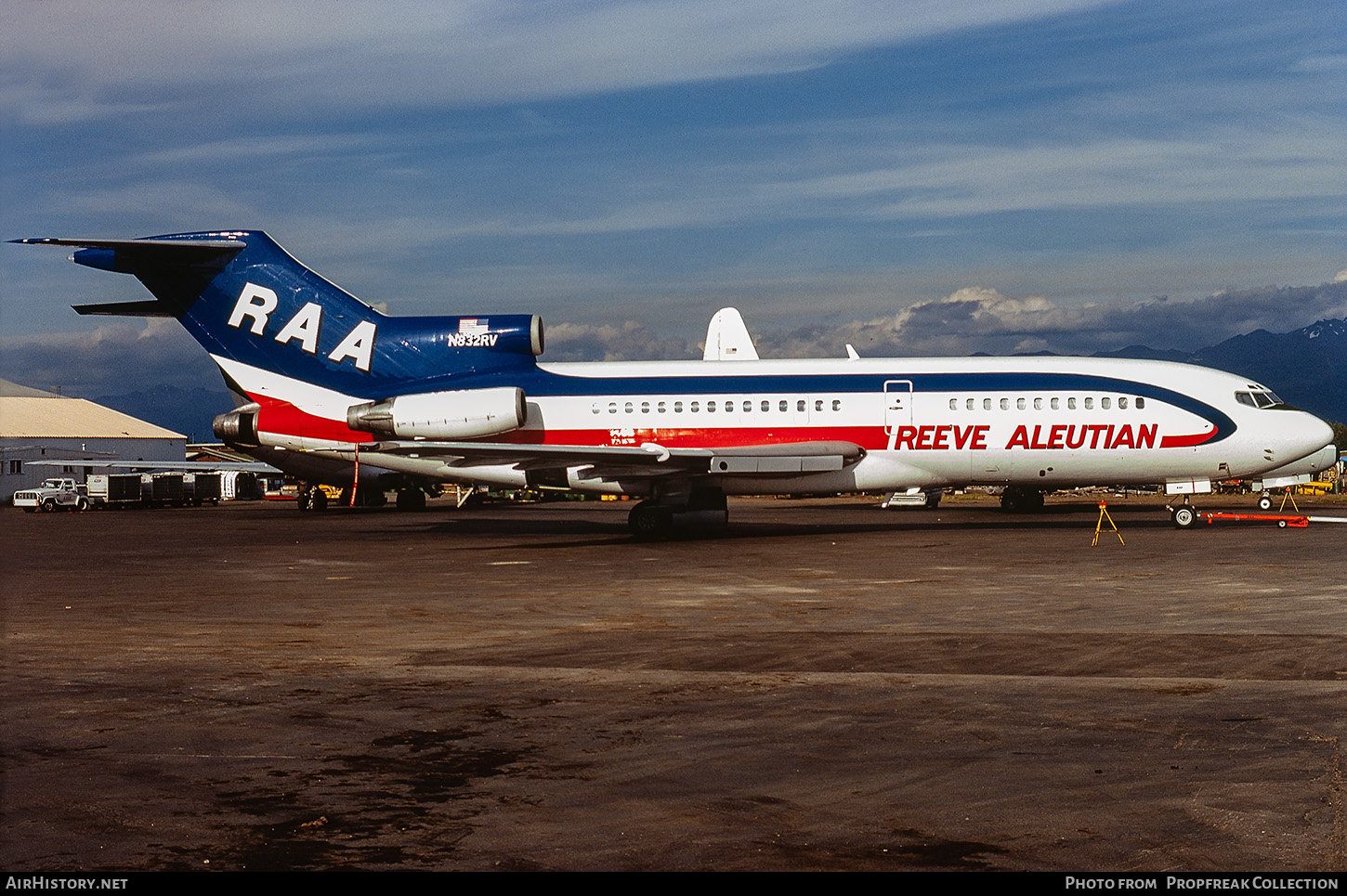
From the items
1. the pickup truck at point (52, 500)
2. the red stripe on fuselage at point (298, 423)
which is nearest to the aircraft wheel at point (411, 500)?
the pickup truck at point (52, 500)

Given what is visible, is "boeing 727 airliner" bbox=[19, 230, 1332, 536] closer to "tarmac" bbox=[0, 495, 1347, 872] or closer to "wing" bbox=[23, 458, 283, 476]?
"tarmac" bbox=[0, 495, 1347, 872]

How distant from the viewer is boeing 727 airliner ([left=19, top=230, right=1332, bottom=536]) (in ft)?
102

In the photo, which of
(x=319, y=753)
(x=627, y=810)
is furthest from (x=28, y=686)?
(x=627, y=810)

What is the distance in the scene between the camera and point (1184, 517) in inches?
1328

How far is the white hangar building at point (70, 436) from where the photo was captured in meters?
86.2

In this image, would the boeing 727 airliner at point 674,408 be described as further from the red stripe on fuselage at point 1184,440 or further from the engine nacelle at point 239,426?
the engine nacelle at point 239,426

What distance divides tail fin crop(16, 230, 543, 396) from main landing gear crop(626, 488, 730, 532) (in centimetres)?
614

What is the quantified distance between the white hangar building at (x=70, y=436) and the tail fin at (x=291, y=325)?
1996 inches

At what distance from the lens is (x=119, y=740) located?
8.82 m

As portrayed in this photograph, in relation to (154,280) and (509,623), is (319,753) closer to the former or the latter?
(509,623)

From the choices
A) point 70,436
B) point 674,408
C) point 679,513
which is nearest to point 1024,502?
point 674,408

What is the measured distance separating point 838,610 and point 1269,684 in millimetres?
6492

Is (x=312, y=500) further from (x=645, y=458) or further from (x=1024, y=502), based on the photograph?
(x=1024, y=502)

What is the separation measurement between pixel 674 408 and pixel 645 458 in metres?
3.20
